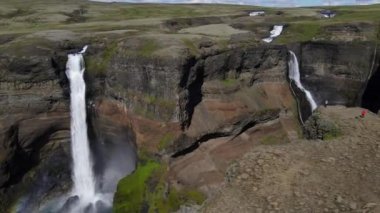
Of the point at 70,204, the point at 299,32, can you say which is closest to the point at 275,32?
the point at 299,32

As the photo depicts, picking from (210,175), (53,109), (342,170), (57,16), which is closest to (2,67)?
(53,109)

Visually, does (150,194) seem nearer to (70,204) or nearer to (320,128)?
(70,204)

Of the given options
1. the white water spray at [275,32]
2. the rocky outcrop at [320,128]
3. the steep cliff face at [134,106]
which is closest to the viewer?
the rocky outcrop at [320,128]

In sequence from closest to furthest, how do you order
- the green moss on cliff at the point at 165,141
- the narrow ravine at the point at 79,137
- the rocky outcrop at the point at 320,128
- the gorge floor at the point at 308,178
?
1. the gorge floor at the point at 308,178
2. the rocky outcrop at the point at 320,128
3. the green moss on cliff at the point at 165,141
4. the narrow ravine at the point at 79,137

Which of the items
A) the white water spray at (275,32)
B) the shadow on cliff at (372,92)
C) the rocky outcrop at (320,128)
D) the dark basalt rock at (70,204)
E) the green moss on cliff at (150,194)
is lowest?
the dark basalt rock at (70,204)

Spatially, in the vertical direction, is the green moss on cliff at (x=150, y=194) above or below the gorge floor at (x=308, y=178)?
below

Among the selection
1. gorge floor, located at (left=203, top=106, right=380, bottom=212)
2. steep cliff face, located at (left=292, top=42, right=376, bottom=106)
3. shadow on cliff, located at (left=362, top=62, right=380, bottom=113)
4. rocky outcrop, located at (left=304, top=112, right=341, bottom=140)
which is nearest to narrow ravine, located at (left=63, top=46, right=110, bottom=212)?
steep cliff face, located at (left=292, top=42, right=376, bottom=106)

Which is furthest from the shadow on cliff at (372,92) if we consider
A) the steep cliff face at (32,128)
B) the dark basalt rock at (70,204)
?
the dark basalt rock at (70,204)

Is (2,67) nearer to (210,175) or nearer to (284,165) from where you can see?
(210,175)

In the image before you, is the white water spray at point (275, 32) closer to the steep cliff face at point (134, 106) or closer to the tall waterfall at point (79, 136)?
the steep cliff face at point (134, 106)
